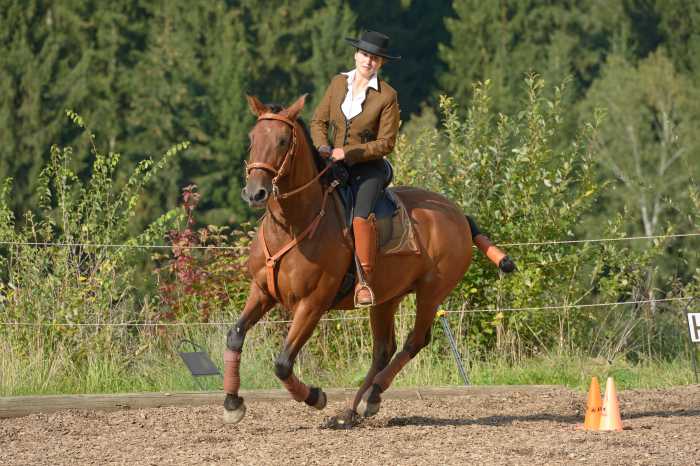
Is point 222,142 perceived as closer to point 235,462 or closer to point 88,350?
point 88,350

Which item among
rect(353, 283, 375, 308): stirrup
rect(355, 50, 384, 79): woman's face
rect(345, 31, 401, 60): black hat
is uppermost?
rect(345, 31, 401, 60): black hat

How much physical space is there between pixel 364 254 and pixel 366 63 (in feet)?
4.61

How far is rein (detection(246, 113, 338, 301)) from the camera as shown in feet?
28.4

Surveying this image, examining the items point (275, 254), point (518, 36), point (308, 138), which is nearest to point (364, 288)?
point (275, 254)

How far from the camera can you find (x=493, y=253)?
10617mm

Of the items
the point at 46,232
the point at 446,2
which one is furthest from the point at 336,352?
the point at 446,2

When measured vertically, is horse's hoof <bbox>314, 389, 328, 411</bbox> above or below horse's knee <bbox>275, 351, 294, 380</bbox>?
below

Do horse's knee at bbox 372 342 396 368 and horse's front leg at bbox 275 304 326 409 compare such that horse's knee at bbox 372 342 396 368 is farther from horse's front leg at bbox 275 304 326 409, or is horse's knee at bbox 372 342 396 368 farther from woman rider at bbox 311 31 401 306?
horse's front leg at bbox 275 304 326 409

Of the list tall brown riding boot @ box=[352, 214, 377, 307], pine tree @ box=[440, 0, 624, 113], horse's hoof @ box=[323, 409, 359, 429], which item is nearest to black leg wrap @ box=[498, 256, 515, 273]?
tall brown riding boot @ box=[352, 214, 377, 307]

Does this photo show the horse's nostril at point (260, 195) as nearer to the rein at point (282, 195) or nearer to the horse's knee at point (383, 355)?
the rein at point (282, 195)

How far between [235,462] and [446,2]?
51.4 meters

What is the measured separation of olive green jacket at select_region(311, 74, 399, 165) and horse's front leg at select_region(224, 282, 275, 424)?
1187 mm

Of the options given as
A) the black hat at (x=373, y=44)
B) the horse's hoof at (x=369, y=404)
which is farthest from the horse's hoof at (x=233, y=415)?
the black hat at (x=373, y=44)

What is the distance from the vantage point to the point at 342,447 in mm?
8648
